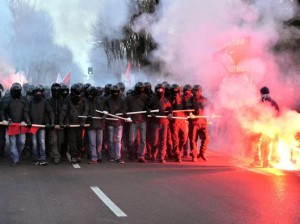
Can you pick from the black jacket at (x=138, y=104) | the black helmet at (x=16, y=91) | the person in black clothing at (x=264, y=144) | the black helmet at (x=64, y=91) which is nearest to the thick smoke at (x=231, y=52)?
the person in black clothing at (x=264, y=144)

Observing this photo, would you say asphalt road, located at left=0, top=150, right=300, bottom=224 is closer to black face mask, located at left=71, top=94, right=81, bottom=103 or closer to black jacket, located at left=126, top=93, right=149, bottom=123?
black jacket, located at left=126, top=93, right=149, bottom=123

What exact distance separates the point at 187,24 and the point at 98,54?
81.5 ft

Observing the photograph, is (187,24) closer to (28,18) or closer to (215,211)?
(215,211)

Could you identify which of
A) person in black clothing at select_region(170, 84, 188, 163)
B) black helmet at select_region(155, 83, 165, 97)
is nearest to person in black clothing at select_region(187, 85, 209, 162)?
person in black clothing at select_region(170, 84, 188, 163)

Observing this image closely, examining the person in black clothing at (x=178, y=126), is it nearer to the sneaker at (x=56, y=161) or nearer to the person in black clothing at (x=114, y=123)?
the person in black clothing at (x=114, y=123)

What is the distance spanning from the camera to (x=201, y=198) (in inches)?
292

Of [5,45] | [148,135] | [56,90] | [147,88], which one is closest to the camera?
[56,90]

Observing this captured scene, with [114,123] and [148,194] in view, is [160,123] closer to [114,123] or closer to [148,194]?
[114,123]

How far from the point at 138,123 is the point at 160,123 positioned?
555 millimetres

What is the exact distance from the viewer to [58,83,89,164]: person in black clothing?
11.6 meters

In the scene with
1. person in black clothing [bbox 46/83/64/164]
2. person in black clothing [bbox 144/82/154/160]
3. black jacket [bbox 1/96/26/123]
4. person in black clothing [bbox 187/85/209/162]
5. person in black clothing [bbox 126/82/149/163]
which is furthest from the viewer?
person in black clothing [bbox 144/82/154/160]

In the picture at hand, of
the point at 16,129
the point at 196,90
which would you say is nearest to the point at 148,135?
the point at 196,90

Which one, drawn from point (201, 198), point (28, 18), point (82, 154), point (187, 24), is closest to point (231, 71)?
point (187, 24)

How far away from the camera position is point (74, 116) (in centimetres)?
1169
